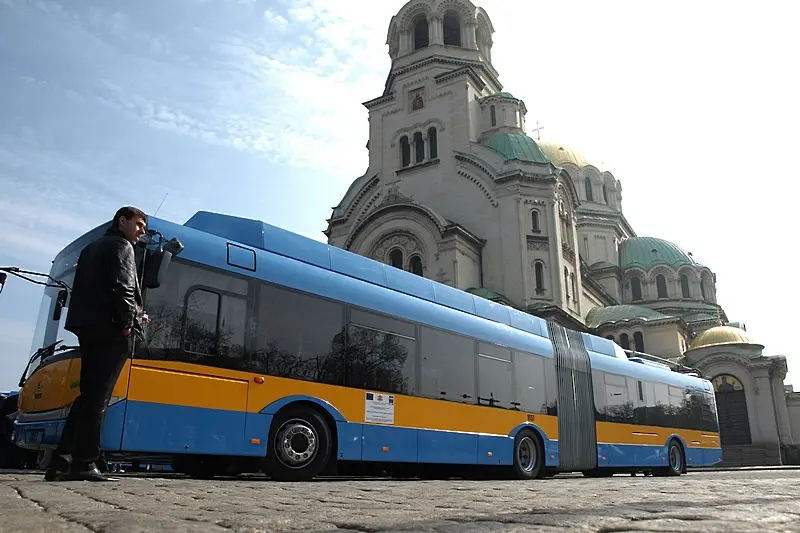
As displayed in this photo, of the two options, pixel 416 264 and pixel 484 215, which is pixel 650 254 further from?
pixel 416 264

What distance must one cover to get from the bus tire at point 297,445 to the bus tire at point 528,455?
13.9 feet

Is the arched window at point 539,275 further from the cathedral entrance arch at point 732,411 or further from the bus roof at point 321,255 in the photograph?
the bus roof at point 321,255

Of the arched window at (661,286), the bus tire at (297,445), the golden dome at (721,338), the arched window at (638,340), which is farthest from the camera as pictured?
the arched window at (661,286)

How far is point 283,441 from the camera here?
8062 millimetres

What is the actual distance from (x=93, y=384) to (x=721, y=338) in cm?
3919

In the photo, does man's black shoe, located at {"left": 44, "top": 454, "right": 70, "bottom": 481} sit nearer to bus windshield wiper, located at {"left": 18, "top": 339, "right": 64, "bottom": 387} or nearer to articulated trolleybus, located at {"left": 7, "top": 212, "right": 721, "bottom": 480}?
articulated trolleybus, located at {"left": 7, "top": 212, "right": 721, "bottom": 480}

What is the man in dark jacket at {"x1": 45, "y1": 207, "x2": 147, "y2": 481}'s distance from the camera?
529 centimetres

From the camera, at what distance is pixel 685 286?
51219mm

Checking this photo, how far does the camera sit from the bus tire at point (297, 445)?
313 inches

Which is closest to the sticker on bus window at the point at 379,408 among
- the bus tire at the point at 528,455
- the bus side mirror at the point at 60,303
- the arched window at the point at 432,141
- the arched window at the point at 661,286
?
the bus tire at the point at 528,455

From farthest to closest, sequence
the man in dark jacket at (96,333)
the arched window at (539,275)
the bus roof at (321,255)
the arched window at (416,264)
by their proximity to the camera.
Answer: the arched window at (539,275)
the arched window at (416,264)
the bus roof at (321,255)
the man in dark jacket at (96,333)

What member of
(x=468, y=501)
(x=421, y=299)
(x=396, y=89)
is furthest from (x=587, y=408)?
(x=396, y=89)

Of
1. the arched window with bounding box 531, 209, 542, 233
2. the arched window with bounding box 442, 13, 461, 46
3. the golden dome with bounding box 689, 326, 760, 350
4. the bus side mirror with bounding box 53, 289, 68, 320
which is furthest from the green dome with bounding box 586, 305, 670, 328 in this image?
the bus side mirror with bounding box 53, 289, 68, 320

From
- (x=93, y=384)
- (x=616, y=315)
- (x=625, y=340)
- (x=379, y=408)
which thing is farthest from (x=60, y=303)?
(x=625, y=340)
